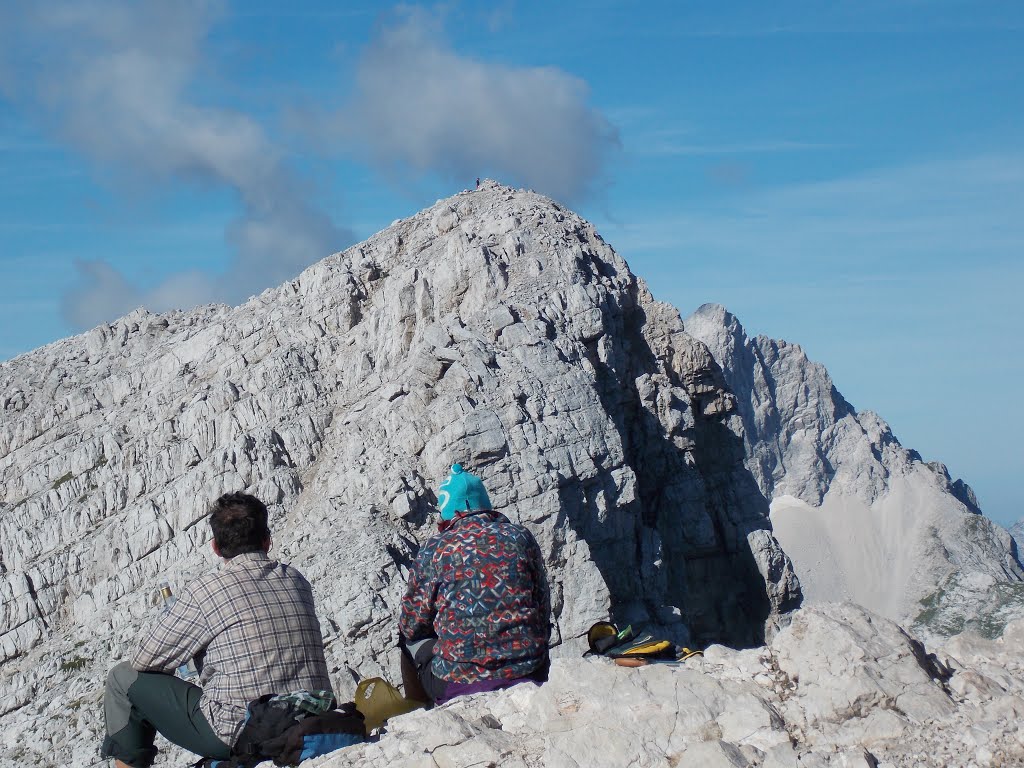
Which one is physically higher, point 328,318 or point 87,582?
point 328,318

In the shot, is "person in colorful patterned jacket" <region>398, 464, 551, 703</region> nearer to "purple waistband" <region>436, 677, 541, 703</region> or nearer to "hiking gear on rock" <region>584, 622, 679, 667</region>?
"purple waistband" <region>436, 677, 541, 703</region>

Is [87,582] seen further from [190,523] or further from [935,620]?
[935,620]

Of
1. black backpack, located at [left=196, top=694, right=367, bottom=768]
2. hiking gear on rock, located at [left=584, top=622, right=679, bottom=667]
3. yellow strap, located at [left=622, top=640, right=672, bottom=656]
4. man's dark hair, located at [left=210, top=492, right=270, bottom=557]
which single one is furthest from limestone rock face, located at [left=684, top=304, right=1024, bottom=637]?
man's dark hair, located at [left=210, top=492, right=270, bottom=557]

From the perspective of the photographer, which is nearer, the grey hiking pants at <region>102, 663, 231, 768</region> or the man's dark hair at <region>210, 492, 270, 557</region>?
Result: the grey hiking pants at <region>102, 663, 231, 768</region>

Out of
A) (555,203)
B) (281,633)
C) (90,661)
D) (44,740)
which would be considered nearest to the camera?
(281,633)

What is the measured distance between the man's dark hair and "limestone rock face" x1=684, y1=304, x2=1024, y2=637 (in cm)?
10999

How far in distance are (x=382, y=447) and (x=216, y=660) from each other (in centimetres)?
2288

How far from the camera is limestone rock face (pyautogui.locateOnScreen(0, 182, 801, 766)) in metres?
29.5

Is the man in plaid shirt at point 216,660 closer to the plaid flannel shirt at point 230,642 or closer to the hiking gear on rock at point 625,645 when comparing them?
the plaid flannel shirt at point 230,642

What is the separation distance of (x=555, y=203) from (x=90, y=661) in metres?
24.4

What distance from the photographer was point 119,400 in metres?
39.2

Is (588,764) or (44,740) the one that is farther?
(44,740)

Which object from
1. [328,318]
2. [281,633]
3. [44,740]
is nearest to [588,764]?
[281,633]

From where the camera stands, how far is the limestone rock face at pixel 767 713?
293 inches
